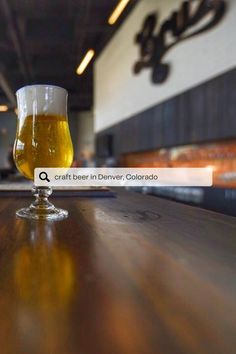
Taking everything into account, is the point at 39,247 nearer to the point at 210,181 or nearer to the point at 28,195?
the point at 210,181

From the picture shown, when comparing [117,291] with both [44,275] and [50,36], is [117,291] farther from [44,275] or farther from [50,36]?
[50,36]

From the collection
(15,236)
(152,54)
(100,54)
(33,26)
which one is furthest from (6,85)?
(15,236)

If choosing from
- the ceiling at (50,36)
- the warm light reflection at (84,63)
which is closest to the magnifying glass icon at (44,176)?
the ceiling at (50,36)

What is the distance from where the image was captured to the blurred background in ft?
9.29

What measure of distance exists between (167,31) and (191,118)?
1150 millimetres

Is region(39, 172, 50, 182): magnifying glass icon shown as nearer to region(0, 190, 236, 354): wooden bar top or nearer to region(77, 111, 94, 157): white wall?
region(0, 190, 236, 354): wooden bar top

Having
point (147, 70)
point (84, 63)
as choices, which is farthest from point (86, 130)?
point (147, 70)

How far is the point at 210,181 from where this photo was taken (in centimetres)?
67

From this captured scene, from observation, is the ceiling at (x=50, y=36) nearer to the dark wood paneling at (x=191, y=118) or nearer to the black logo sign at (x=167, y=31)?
→ the black logo sign at (x=167, y=31)

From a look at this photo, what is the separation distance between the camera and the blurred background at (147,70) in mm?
2832

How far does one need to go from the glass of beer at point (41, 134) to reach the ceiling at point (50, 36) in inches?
86.4

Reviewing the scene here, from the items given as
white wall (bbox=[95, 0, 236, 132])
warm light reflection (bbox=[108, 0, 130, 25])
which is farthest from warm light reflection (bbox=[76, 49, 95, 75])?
warm light reflection (bbox=[108, 0, 130, 25])

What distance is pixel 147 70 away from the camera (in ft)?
14.4
